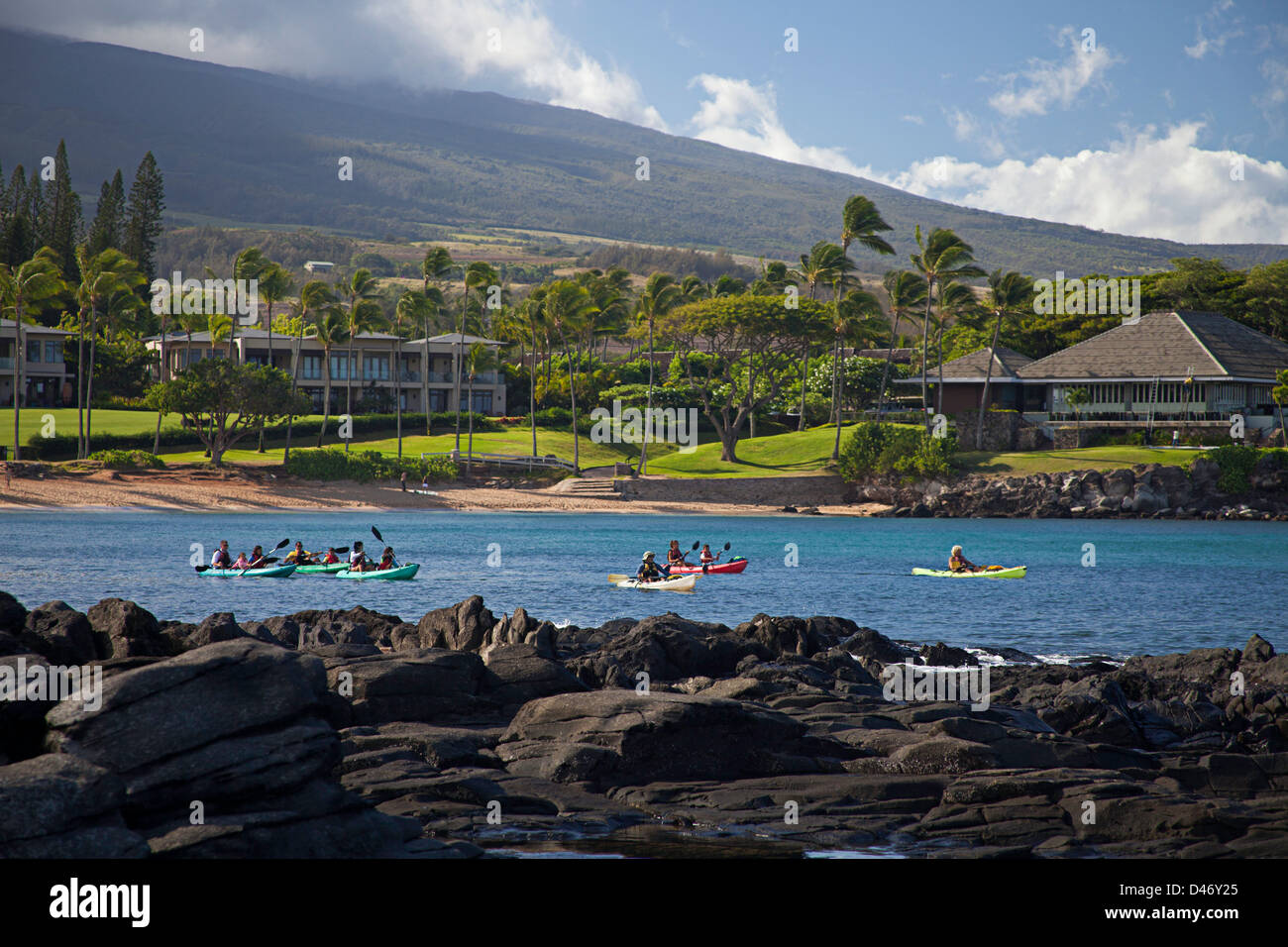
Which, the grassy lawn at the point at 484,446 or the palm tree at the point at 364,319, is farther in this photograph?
the palm tree at the point at 364,319

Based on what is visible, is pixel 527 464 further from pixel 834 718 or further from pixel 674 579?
pixel 834 718

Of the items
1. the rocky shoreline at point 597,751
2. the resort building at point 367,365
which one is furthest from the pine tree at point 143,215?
the rocky shoreline at point 597,751

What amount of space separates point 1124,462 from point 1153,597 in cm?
3850

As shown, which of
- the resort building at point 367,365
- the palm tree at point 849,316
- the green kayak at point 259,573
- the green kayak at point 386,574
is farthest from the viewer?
the resort building at point 367,365

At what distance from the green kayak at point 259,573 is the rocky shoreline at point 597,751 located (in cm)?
1710

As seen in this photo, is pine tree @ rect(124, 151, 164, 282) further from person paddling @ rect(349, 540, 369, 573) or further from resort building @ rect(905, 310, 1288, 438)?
person paddling @ rect(349, 540, 369, 573)

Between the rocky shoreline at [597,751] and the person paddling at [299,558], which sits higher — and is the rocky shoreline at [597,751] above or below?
above

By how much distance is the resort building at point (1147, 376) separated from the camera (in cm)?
7388

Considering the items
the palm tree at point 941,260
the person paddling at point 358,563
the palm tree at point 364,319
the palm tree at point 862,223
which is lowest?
the person paddling at point 358,563

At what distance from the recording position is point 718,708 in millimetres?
13906

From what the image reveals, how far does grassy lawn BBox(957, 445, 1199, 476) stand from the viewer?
7112cm

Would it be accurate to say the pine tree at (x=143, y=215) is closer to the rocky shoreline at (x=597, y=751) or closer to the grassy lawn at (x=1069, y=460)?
the grassy lawn at (x=1069, y=460)

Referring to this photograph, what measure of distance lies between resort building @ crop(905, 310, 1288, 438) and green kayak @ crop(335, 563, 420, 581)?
53077mm

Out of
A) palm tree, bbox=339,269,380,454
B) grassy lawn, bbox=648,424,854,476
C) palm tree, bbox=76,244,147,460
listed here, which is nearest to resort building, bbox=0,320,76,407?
palm tree, bbox=76,244,147,460
